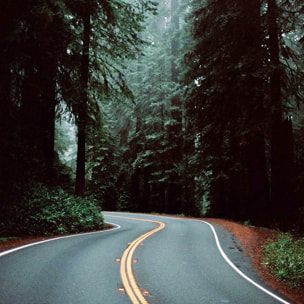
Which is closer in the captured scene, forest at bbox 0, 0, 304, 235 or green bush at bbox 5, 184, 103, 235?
green bush at bbox 5, 184, 103, 235

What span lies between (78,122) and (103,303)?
12068 millimetres

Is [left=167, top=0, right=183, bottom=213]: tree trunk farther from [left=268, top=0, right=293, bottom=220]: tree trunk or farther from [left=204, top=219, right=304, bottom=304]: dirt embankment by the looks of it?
[left=268, top=0, right=293, bottom=220]: tree trunk

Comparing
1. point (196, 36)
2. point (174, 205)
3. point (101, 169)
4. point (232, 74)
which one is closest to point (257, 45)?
point (232, 74)

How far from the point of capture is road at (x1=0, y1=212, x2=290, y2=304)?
18.5 feet

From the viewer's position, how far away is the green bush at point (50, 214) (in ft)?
40.0

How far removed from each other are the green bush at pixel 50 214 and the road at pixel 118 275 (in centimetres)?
218

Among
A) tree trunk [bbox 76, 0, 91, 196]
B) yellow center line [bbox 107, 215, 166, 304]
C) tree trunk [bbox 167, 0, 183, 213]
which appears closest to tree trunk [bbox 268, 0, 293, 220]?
yellow center line [bbox 107, 215, 166, 304]

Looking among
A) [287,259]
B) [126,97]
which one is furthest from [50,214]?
[287,259]

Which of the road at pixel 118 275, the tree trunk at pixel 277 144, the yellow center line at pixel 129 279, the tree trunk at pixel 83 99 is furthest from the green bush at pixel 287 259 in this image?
the tree trunk at pixel 83 99

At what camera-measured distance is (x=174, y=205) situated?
29.9 m

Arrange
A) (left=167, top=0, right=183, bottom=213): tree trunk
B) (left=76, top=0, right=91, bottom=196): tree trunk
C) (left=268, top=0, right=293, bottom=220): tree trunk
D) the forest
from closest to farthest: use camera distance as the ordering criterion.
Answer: the forest → (left=268, top=0, right=293, bottom=220): tree trunk → (left=76, top=0, right=91, bottom=196): tree trunk → (left=167, top=0, right=183, bottom=213): tree trunk

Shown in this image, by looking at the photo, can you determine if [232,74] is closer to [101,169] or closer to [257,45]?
[257,45]

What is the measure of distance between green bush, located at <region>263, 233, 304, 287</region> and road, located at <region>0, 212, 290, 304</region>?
0.84m

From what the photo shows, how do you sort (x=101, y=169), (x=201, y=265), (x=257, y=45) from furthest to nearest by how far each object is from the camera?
(x=101, y=169), (x=257, y=45), (x=201, y=265)
